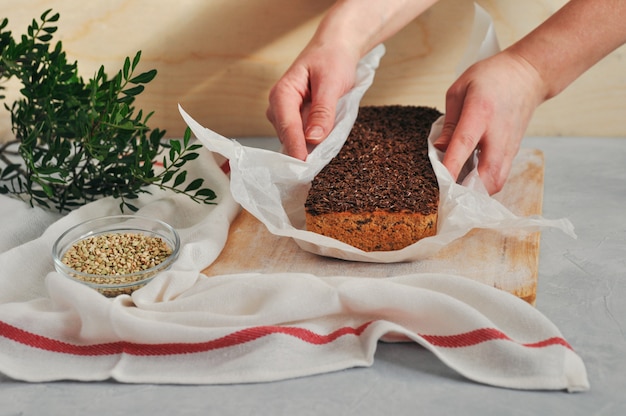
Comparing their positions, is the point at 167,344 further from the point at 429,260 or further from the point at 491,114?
the point at 491,114

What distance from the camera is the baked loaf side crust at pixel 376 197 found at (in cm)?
125

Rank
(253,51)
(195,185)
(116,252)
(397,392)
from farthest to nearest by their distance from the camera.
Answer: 1. (253,51)
2. (195,185)
3. (116,252)
4. (397,392)

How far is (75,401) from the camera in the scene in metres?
0.99

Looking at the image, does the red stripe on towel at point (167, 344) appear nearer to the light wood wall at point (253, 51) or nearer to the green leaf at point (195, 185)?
the green leaf at point (195, 185)

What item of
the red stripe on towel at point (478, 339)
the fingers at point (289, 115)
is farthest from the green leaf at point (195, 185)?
the red stripe on towel at point (478, 339)

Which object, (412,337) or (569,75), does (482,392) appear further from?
(569,75)

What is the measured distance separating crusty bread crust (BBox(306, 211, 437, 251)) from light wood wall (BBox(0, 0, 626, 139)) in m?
0.65

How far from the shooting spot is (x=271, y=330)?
3.45 ft

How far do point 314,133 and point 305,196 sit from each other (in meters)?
0.11

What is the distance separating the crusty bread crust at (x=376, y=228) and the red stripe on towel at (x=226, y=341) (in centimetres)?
20

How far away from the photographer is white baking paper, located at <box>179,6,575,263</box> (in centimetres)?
125

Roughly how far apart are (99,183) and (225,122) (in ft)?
1.72

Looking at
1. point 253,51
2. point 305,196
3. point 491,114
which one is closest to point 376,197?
point 305,196

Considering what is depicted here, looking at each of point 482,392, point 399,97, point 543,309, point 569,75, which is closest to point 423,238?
point 543,309
